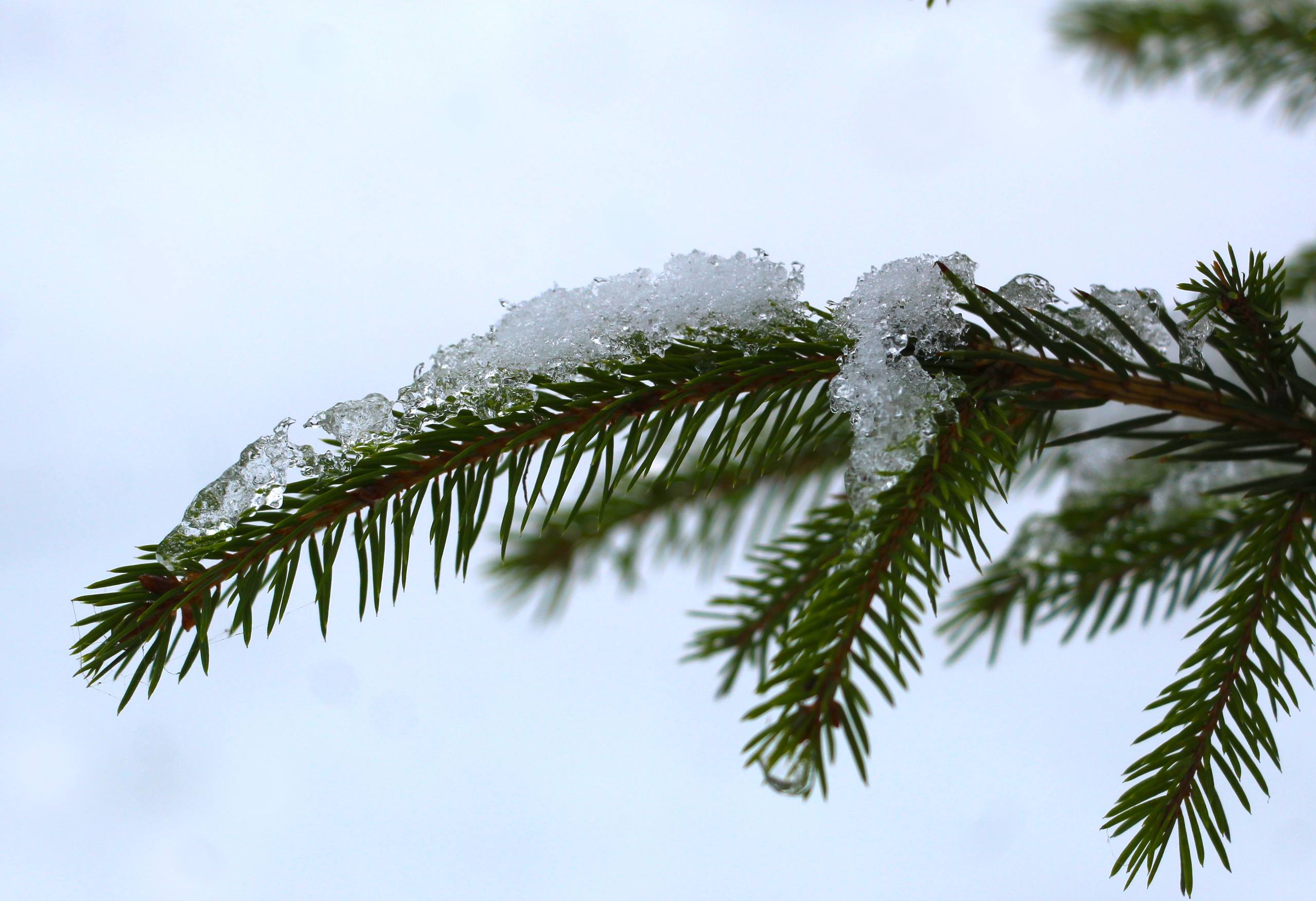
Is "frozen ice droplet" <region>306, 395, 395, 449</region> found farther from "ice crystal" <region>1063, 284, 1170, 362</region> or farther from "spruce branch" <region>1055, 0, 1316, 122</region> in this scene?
"spruce branch" <region>1055, 0, 1316, 122</region>

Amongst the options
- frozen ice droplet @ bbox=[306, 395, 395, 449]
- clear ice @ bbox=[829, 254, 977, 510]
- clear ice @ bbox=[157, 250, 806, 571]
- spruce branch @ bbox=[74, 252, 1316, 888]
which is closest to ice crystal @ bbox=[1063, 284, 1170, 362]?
spruce branch @ bbox=[74, 252, 1316, 888]

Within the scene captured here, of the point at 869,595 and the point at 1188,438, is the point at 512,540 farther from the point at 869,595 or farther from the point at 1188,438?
the point at 1188,438

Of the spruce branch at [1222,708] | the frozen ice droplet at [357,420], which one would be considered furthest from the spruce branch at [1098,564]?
the frozen ice droplet at [357,420]

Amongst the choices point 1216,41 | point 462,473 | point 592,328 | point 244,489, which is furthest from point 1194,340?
point 1216,41

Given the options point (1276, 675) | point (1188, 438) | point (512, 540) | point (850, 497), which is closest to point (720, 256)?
point (850, 497)

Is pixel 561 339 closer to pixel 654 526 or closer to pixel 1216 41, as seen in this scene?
pixel 654 526
